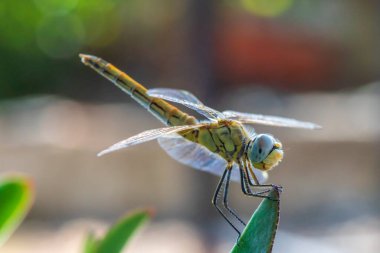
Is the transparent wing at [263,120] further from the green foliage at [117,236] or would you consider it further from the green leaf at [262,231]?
the green leaf at [262,231]

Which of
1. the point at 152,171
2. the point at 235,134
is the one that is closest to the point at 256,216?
the point at 235,134

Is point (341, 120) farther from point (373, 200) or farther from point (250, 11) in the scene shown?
point (250, 11)

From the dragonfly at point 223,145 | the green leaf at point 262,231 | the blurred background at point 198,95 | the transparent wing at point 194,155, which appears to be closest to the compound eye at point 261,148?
the dragonfly at point 223,145

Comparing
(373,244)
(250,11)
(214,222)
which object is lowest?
(214,222)

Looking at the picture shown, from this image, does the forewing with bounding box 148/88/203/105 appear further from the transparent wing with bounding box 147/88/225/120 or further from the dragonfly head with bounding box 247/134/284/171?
the dragonfly head with bounding box 247/134/284/171

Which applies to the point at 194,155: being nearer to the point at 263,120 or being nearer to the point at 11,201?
the point at 263,120

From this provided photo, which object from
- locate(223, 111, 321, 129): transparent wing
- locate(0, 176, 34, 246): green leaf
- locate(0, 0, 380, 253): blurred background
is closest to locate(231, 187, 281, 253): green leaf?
locate(0, 176, 34, 246): green leaf
